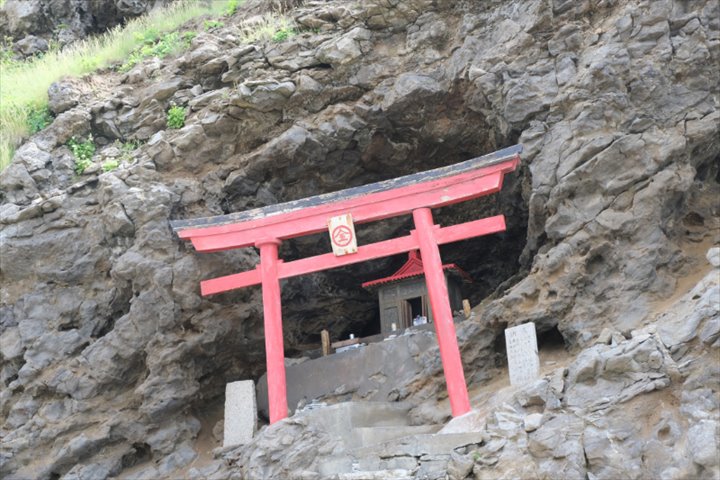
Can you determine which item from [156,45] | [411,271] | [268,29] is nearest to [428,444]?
[411,271]

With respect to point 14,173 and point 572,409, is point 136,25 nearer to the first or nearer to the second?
point 14,173

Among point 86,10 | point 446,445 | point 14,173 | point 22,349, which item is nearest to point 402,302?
point 446,445

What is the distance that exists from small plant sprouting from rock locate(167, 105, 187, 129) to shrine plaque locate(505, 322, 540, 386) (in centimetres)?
914

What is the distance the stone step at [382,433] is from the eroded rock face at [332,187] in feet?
2.79

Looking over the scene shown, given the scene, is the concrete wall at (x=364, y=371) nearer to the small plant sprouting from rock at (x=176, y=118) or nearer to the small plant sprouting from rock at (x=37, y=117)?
the small plant sprouting from rock at (x=176, y=118)

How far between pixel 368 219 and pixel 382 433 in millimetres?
3871

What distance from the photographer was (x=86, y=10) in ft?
73.6

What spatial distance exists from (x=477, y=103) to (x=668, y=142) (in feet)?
13.9

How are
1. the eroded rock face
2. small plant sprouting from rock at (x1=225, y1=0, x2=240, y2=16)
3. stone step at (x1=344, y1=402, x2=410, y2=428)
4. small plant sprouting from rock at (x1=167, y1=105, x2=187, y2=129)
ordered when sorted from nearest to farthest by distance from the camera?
stone step at (x1=344, y1=402, x2=410, y2=428)
the eroded rock face
small plant sprouting from rock at (x1=167, y1=105, x2=187, y2=129)
small plant sprouting from rock at (x1=225, y1=0, x2=240, y2=16)

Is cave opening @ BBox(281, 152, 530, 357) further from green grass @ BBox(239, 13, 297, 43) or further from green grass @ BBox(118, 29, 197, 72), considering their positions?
green grass @ BBox(118, 29, 197, 72)

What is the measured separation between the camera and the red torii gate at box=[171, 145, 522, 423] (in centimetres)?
1149

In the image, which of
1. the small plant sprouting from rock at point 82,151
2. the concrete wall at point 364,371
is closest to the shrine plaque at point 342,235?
the concrete wall at point 364,371

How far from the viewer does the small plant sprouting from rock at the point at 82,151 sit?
15.2 meters

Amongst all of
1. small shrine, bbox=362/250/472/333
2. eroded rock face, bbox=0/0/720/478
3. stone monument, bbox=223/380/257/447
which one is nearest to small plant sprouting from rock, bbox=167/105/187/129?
eroded rock face, bbox=0/0/720/478
